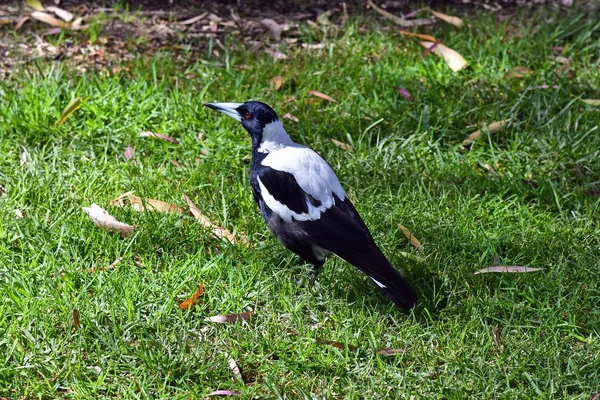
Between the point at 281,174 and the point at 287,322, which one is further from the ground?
the point at 281,174

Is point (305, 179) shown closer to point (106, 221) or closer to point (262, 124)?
point (262, 124)

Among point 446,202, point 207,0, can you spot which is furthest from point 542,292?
point 207,0

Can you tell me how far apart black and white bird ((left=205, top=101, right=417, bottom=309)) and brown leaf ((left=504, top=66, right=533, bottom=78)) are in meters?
1.62

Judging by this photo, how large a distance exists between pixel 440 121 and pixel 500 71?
0.59 metres

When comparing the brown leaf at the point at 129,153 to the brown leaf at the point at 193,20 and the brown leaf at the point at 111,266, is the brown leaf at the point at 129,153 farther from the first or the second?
the brown leaf at the point at 193,20

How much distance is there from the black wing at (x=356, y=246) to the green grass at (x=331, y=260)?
0.11 meters

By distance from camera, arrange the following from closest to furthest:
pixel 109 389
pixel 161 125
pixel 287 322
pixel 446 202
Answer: pixel 109 389
pixel 287 322
pixel 446 202
pixel 161 125

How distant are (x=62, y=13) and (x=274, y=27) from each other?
1200 millimetres

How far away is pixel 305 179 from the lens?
9.76 ft

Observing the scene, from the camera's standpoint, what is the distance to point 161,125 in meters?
3.86

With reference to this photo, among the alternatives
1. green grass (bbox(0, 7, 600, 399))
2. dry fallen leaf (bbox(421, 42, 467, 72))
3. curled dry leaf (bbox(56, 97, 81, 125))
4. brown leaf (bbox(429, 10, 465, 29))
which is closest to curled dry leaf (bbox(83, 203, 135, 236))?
green grass (bbox(0, 7, 600, 399))

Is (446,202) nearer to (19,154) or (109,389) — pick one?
(109,389)

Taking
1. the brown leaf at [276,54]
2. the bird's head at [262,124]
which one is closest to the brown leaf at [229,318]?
the bird's head at [262,124]

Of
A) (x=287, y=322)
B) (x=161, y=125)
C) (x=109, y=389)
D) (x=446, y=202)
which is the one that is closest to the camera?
(x=109, y=389)
